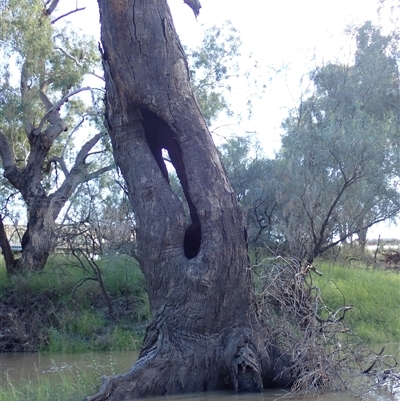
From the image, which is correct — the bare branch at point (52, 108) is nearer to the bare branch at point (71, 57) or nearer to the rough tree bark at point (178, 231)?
the bare branch at point (71, 57)

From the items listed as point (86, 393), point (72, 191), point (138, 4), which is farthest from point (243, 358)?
point (72, 191)

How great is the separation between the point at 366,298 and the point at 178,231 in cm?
987

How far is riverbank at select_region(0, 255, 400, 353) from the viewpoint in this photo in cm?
1523

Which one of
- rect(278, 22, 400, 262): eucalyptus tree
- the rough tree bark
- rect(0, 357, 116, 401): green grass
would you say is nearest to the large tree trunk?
rect(278, 22, 400, 262): eucalyptus tree

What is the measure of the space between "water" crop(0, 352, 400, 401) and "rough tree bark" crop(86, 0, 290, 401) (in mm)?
279

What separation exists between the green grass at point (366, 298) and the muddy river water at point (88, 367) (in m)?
4.81

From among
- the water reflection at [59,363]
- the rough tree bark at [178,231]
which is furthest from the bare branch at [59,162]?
the rough tree bark at [178,231]

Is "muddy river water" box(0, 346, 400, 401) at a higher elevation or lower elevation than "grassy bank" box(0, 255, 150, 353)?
lower

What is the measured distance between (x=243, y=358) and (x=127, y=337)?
7.24 metres

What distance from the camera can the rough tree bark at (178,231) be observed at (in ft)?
28.0

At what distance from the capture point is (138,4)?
9.24 metres

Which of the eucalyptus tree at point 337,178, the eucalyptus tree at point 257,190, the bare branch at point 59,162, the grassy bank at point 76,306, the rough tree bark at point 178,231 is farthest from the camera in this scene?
the bare branch at point 59,162

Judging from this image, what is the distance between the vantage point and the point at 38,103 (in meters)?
21.1

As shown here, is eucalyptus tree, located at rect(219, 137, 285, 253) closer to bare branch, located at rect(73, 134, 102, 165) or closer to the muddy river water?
bare branch, located at rect(73, 134, 102, 165)
